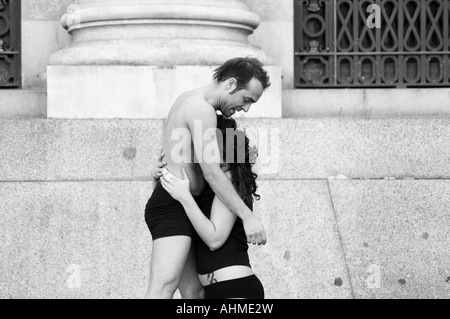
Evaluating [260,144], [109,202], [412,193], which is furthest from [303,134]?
[109,202]

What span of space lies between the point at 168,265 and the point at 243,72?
1366 mm

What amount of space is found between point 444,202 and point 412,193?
0.31 m

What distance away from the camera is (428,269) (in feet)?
34.5

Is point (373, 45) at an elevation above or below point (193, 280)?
above

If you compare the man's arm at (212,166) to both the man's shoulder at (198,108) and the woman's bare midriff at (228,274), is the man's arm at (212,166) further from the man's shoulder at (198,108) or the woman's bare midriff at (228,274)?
the woman's bare midriff at (228,274)

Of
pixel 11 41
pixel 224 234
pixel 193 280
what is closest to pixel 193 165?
pixel 224 234

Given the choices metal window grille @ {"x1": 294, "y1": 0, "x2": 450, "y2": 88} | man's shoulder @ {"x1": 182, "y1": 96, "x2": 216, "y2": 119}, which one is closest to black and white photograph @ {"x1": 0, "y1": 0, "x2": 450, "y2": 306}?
metal window grille @ {"x1": 294, "y1": 0, "x2": 450, "y2": 88}

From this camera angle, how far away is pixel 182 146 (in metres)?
8.02

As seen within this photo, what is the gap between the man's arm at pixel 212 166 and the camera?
7.85 m

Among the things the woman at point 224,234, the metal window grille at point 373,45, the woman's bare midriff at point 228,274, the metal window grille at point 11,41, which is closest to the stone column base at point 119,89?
the metal window grille at point 11,41

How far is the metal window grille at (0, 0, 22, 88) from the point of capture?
12570mm

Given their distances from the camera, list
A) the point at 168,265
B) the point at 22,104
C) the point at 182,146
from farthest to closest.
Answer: the point at 22,104
the point at 182,146
the point at 168,265

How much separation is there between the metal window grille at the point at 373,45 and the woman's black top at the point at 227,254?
4970 millimetres

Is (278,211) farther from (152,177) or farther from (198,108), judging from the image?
(198,108)
